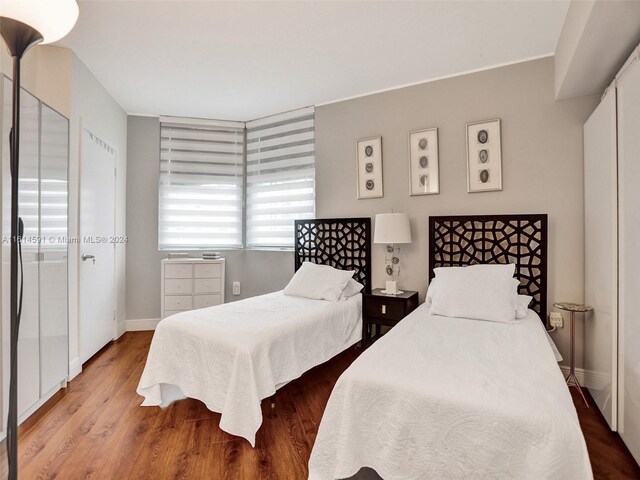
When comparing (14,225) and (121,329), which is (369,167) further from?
(121,329)

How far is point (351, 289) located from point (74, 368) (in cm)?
235

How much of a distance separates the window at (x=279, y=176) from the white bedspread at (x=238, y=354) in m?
1.45

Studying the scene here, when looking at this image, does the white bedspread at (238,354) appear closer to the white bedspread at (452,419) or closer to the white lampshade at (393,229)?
the white bedspread at (452,419)

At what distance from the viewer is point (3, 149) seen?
6.10 feet

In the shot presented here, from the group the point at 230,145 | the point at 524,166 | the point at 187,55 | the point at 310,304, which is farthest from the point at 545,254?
the point at 230,145

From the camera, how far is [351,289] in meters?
3.19

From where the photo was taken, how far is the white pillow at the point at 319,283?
2.99 metres

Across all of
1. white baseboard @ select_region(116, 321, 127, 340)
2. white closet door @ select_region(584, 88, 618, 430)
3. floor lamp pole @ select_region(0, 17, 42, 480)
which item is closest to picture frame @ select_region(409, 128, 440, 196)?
white closet door @ select_region(584, 88, 618, 430)

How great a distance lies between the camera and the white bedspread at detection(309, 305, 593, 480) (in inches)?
46.3

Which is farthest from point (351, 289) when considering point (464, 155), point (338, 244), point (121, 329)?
point (121, 329)

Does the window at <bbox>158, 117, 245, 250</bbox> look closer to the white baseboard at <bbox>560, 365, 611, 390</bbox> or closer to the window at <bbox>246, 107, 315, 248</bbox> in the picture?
the window at <bbox>246, 107, 315, 248</bbox>

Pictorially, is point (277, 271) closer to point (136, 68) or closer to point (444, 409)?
point (136, 68)

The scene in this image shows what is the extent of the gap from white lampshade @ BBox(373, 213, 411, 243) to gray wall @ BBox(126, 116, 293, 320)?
1366mm

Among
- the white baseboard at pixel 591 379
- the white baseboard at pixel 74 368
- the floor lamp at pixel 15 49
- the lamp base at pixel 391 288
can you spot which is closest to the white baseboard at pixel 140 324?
the white baseboard at pixel 74 368
